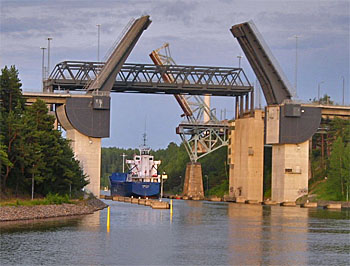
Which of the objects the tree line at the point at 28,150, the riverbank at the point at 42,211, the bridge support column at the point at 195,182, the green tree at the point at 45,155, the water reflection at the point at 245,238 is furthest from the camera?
the bridge support column at the point at 195,182

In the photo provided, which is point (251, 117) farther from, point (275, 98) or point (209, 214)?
point (209, 214)

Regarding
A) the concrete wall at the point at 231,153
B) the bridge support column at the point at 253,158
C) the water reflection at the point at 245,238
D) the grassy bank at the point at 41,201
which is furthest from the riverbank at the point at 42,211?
the concrete wall at the point at 231,153

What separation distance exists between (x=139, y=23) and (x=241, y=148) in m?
24.8

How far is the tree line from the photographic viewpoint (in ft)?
216

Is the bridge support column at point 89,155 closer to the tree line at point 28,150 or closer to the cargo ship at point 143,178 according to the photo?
the tree line at point 28,150

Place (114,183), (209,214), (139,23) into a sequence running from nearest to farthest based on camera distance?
1. (209,214)
2. (139,23)
3. (114,183)

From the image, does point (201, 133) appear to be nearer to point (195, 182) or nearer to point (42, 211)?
point (195, 182)

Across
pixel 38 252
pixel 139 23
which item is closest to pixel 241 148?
pixel 139 23

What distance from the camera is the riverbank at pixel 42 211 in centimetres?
6000

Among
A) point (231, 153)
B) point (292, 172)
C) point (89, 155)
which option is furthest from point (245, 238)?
point (231, 153)

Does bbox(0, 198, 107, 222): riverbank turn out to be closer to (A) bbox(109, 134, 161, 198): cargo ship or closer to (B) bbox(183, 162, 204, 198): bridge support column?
(A) bbox(109, 134, 161, 198): cargo ship

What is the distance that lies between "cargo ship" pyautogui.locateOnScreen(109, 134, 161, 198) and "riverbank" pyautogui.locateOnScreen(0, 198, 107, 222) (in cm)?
4210

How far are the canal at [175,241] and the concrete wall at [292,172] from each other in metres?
28.6

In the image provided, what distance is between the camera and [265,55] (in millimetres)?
101938
